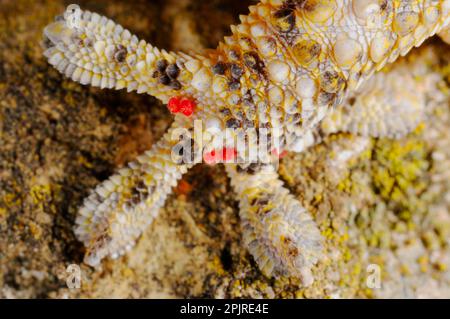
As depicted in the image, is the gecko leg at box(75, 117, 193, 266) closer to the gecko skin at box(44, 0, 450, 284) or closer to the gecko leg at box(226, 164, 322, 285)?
the gecko skin at box(44, 0, 450, 284)

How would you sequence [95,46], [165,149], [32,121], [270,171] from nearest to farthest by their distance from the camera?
[95,46] < [165,149] < [270,171] < [32,121]

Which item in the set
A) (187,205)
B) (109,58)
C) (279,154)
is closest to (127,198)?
(187,205)

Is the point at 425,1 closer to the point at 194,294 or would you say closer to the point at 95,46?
the point at 95,46

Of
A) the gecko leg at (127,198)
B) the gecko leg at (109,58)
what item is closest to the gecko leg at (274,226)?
the gecko leg at (127,198)

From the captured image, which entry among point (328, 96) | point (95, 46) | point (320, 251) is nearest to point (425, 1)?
point (328, 96)

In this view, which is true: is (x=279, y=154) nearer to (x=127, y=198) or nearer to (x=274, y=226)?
(x=274, y=226)

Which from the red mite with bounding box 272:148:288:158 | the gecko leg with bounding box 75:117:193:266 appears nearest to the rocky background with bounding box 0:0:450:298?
the red mite with bounding box 272:148:288:158

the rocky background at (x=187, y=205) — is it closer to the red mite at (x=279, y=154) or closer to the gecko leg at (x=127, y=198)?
the red mite at (x=279, y=154)
